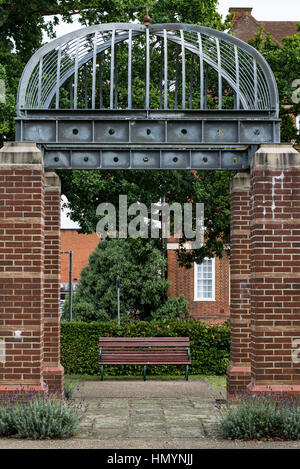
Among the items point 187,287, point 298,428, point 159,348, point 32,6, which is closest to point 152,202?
point 159,348

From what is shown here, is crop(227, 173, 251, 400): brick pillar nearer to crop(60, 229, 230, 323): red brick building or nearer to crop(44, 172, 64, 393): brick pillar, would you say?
crop(44, 172, 64, 393): brick pillar

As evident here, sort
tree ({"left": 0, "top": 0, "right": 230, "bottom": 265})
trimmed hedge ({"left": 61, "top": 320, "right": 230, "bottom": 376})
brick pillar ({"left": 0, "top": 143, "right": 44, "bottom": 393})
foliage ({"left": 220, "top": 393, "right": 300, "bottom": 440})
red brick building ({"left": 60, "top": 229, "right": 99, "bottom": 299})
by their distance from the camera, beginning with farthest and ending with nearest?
1. red brick building ({"left": 60, "top": 229, "right": 99, "bottom": 299})
2. tree ({"left": 0, "top": 0, "right": 230, "bottom": 265})
3. trimmed hedge ({"left": 61, "top": 320, "right": 230, "bottom": 376})
4. brick pillar ({"left": 0, "top": 143, "right": 44, "bottom": 393})
5. foliage ({"left": 220, "top": 393, "right": 300, "bottom": 440})

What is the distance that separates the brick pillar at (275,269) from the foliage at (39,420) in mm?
2398

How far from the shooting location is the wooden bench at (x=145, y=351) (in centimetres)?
1419

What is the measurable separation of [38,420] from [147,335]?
8018mm

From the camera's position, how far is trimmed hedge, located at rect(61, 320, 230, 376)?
15.7 m

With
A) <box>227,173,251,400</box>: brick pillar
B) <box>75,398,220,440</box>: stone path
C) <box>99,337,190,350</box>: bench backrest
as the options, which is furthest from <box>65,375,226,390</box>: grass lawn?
<box>227,173,251,400</box>: brick pillar

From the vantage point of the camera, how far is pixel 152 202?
59.6 feet

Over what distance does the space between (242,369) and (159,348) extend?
4.48 metres

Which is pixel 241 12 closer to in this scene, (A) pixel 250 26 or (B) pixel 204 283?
(A) pixel 250 26

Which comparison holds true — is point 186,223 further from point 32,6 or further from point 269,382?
point 269,382

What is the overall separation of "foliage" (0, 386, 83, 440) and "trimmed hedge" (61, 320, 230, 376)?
7.39 m

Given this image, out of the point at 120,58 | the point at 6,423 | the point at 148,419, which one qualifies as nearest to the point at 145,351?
the point at 148,419

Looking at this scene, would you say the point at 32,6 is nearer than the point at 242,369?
No
